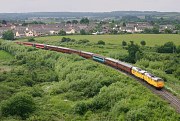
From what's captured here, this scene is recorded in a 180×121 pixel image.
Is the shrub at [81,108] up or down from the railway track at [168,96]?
down

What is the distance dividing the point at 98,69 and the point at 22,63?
29317 millimetres

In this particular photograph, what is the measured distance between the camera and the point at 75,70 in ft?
192

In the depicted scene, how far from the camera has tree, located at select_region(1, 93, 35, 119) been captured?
133ft

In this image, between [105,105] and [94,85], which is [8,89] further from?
[105,105]

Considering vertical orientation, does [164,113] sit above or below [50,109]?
above

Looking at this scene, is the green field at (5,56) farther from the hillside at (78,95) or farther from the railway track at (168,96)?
the railway track at (168,96)

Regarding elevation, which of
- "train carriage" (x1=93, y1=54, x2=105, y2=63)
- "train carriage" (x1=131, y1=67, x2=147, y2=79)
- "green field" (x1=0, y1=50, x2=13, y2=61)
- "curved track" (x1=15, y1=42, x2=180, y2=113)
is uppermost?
"train carriage" (x1=131, y1=67, x2=147, y2=79)

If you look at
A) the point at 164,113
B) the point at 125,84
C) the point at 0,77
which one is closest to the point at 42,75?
the point at 0,77

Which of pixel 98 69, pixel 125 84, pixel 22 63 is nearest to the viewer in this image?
pixel 125 84

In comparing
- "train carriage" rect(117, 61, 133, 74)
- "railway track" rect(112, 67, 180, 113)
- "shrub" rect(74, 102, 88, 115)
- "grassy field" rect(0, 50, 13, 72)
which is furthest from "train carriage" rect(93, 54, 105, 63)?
"shrub" rect(74, 102, 88, 115)

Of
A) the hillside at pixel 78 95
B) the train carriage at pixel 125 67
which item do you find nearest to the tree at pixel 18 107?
the hillside at pixel 78 95

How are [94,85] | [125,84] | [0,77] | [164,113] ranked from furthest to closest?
1. [0,77]
2. [94,85]
3. [125,84]
4. [164,113]

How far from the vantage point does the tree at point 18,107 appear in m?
40.7

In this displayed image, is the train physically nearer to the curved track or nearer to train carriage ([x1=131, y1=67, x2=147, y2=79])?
train carriage ([x1=131, y1=67, x2=147, y2=79])
